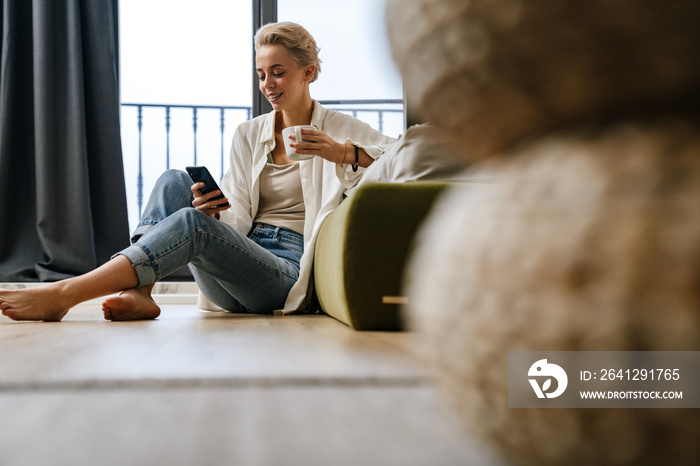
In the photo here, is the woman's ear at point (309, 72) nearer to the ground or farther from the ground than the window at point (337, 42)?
nearer to the ground

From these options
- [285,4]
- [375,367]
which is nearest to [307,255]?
[375,367]

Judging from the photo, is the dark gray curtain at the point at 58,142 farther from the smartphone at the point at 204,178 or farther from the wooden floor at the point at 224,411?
the wooden floor at the point at 224,411

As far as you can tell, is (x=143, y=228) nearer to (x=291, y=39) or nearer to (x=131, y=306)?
(x=131, y=306)

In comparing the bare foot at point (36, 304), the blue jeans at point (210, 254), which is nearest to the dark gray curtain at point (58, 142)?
the blue jeans at point (210, 254)

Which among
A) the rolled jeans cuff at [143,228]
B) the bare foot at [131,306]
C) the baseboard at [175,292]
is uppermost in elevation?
the rolled jeans cuff at [143,228]

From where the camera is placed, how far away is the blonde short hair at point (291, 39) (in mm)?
2088

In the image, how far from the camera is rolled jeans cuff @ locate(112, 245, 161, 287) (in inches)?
61.0

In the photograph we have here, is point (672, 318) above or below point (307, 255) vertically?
above

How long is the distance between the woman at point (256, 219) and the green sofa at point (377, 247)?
486 millimetres

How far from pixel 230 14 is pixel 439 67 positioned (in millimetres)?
4349

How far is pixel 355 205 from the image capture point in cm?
125

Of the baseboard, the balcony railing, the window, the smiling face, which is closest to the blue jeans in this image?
the smiling face

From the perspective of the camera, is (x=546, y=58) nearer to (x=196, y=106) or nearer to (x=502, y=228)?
(x=502, y=228)

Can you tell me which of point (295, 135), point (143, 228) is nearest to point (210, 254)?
point (143, 228)
